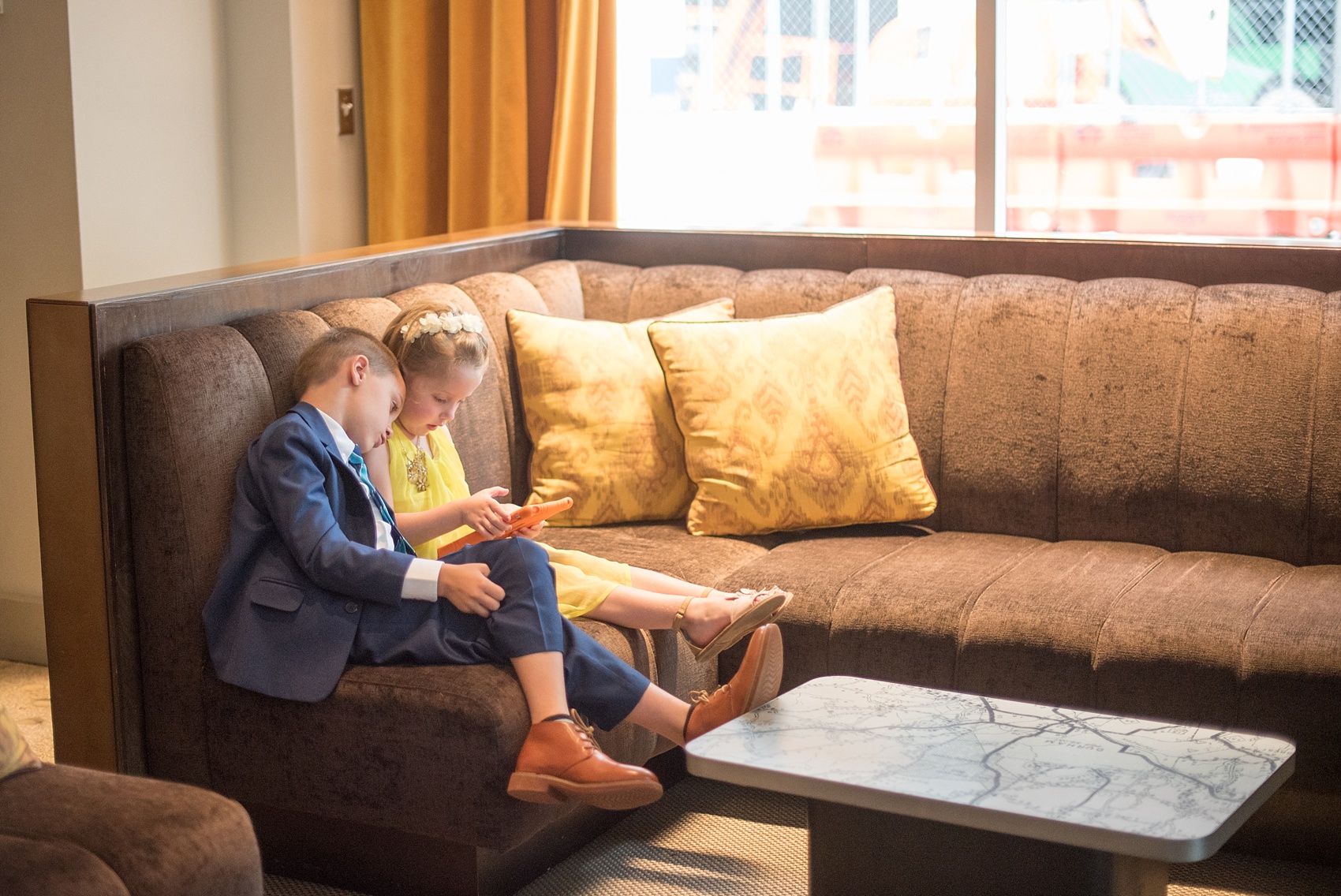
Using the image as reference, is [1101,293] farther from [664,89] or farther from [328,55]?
[328,55]

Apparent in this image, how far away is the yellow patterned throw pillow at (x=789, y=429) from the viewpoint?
2654 mm

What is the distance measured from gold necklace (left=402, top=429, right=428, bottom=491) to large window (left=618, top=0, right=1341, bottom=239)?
5.97 feet

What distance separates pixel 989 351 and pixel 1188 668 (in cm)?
85

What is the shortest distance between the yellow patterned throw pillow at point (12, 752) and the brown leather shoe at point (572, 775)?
584mm

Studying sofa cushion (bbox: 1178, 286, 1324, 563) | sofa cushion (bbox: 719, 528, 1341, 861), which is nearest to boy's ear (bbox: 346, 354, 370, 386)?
sofa cushion (bbox: 719, 528, 1341, 861)

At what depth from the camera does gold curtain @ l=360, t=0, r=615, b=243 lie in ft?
12.4

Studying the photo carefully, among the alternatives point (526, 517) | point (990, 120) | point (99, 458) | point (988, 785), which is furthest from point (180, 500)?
point (990, 120)

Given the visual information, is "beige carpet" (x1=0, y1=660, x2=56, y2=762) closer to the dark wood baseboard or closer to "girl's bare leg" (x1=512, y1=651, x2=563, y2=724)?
the dark wood baseboard

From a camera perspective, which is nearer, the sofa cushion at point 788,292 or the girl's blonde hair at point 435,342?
the girl's blonde hair at point 435,342

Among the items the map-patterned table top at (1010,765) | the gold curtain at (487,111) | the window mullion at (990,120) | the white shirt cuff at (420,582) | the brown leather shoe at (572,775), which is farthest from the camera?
the gold curtain at (487,111)

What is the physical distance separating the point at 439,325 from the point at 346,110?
1.90 meters

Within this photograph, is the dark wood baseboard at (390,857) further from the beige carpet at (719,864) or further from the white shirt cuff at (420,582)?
the white shirt cuff at (420,582)

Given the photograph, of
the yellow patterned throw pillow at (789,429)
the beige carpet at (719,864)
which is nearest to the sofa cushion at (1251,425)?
the yellow patterned throw pillow at (789,429)

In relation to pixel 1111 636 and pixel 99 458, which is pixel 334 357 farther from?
→ pixel 1111 636
